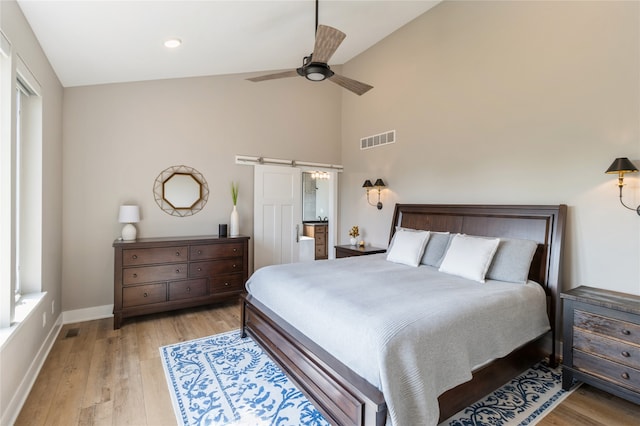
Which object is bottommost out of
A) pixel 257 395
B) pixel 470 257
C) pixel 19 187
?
pixel 257 395

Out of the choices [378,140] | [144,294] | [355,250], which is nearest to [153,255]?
[144,294]

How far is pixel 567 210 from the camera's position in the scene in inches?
117

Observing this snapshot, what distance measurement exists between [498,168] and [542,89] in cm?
86

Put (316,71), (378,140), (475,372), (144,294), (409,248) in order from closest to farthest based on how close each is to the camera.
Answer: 1. (475,372)
2. (316,71)
3. (409,248)
4. (144,294)
5. (378,140)

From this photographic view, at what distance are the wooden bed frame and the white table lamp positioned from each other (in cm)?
178

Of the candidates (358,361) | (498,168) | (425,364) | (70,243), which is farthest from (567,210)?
(70,243)

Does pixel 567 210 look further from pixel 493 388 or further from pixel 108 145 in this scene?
pixel 108 145

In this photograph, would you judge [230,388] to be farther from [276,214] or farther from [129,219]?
[276,214]

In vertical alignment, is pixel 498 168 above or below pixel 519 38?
below

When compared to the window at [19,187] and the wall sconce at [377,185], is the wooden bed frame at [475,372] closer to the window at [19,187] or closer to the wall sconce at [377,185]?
the wall sconce at [377,185]

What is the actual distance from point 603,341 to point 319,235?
5766 mm

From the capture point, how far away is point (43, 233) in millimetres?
2938

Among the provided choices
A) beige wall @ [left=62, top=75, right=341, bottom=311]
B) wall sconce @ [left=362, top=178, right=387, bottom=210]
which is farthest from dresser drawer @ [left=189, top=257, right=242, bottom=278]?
wall sconce @ [left=362, top=178, right=387, bottom=210]

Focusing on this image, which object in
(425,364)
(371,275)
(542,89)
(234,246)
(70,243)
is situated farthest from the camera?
(234,246)
